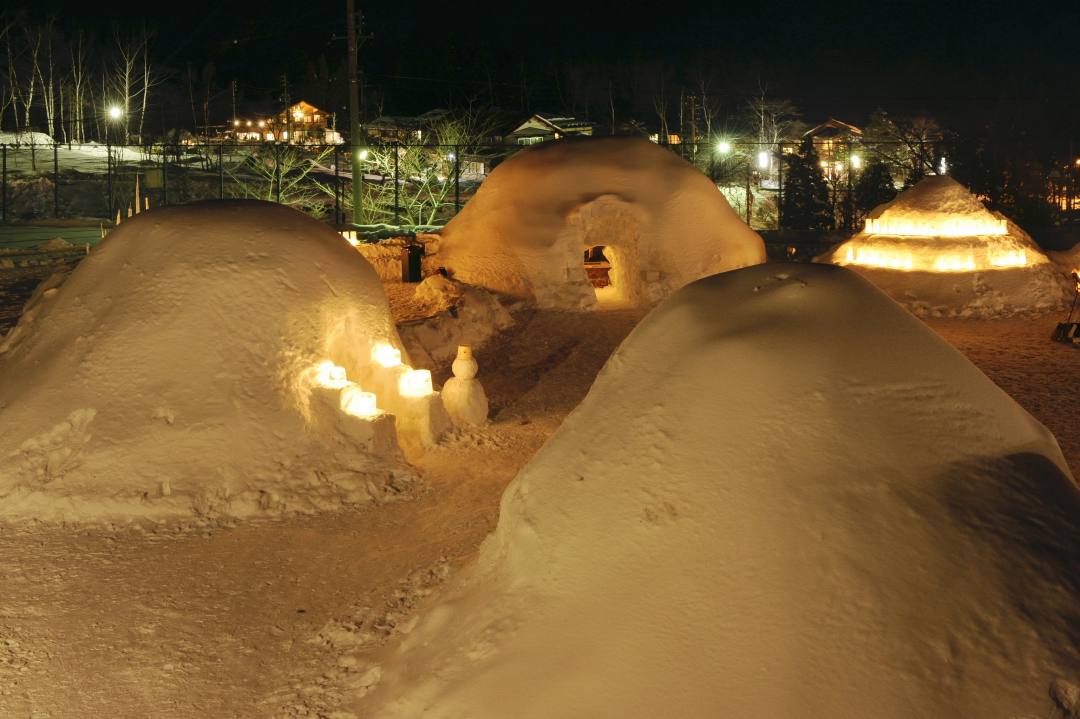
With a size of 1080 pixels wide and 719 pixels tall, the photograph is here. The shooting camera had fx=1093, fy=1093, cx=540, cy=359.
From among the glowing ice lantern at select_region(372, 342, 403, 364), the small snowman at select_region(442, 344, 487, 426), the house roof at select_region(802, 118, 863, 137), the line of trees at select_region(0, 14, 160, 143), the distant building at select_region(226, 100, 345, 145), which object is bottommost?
the small snowman at select_region(442, 344, 487, 426)

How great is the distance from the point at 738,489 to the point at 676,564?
49 cm

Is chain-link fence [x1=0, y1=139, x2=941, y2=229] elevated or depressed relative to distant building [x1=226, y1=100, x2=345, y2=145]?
depressed

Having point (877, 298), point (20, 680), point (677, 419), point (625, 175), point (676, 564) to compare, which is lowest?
point (20, 680)

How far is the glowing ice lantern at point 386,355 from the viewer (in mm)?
10539

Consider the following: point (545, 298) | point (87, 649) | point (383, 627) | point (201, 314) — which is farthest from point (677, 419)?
point (545, 298)

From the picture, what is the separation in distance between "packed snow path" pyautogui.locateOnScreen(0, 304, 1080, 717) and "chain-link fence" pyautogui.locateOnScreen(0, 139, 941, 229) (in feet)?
61.9

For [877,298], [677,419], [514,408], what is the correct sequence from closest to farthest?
1. [677,419]
2. [877,298]
3. [514,408]

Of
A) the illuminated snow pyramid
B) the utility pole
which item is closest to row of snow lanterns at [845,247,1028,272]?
the illuminated snow pyramid

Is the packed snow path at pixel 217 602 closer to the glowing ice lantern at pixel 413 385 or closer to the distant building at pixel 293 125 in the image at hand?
the glowing ice lantern at pixel 413 385

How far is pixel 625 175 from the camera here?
18.4 meters

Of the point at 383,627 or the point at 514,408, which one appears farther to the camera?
the point at 514,408

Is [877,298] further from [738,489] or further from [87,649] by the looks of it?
[87,649]

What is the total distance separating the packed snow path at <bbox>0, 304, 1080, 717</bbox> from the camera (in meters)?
5.84

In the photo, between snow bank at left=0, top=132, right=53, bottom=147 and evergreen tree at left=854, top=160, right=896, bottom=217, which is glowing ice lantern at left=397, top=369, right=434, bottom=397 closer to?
evergreen tree at left=854, top=160, right=896, bottom=217
